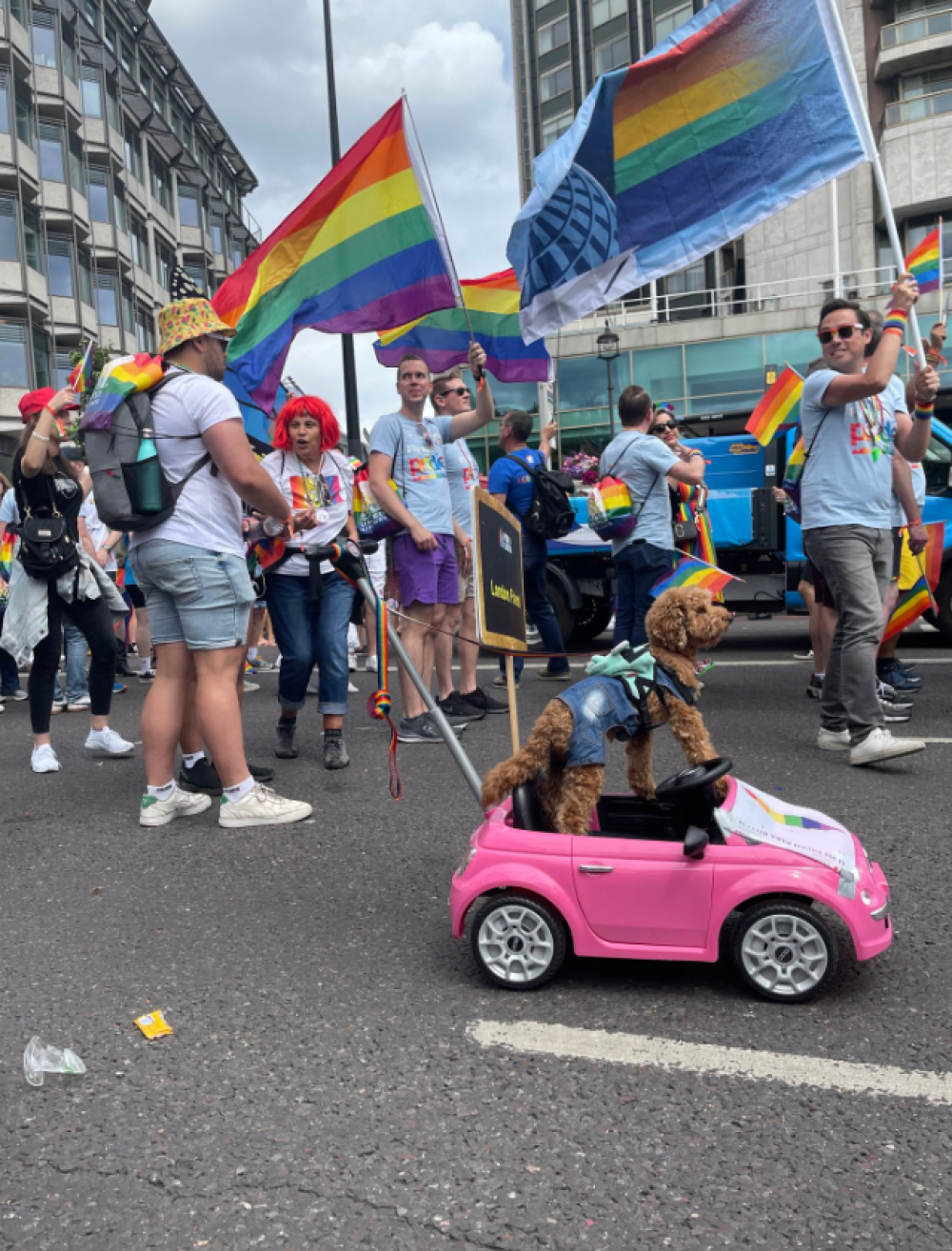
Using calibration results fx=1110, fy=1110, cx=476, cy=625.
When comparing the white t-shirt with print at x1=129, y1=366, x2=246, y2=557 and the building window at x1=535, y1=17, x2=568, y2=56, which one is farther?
the building window at x1=535, y1=17, x2=568, y2=56

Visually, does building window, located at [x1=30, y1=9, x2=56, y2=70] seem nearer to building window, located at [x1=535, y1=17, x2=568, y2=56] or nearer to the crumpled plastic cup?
building window, located at [x1=535, y1=17, x2=568, y2=56]

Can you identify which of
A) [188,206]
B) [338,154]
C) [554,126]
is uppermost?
[554,126]

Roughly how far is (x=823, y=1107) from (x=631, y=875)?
2.34ft

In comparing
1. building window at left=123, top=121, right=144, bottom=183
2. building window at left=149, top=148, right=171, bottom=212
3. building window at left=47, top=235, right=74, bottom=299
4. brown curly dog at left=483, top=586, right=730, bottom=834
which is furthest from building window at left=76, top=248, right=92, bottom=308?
brown curly dog at left=483, top=586, right=730, bottom=834

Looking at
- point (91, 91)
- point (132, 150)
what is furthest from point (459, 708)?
point (132, 150)

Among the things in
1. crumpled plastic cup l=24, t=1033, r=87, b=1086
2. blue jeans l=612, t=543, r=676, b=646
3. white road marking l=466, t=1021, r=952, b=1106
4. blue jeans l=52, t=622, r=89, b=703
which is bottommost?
white road marking l=466, t=1021, r=952, b=1106

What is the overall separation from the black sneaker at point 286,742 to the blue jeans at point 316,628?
37 centimetres

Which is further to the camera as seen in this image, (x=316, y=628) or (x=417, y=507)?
(x=417, y=507)

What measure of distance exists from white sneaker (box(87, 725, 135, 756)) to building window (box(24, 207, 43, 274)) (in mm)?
34546

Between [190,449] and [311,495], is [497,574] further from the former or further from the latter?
[311,495]

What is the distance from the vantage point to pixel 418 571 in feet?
20.1

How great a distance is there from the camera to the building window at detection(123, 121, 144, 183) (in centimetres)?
4522

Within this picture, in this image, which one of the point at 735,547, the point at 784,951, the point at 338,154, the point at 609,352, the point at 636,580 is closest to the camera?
the point at 784,951

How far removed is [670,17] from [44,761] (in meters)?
45.1
